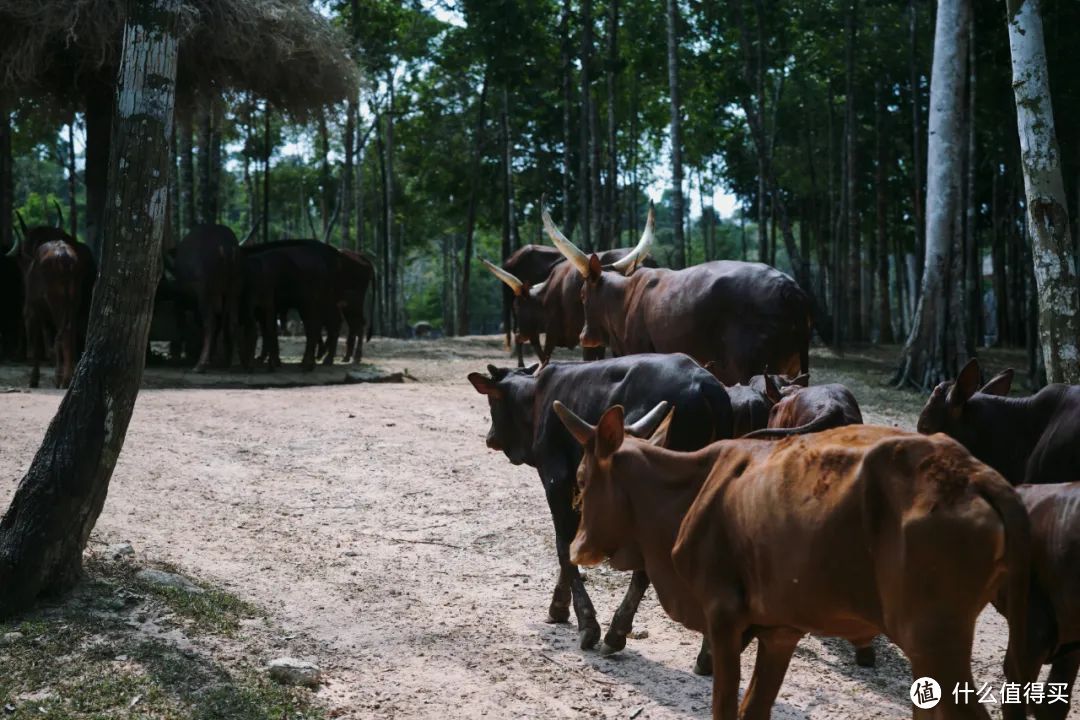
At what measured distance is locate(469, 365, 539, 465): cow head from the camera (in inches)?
286

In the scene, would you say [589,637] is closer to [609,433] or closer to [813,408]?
[813,408]

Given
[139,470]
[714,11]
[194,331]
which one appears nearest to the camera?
[139,470]

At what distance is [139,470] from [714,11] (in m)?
20.6

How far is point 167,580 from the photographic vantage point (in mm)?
6680

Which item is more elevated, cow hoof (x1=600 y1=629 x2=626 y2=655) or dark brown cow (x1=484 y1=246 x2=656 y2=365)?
dark brown cow (x1=484 y1=246 x2=656 y2=365)

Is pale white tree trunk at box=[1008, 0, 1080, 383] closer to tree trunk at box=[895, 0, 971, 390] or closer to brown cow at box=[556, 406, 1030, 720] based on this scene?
brown cow at box=[556, 406, 1030, 720]

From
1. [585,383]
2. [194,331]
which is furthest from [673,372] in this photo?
[194,331]

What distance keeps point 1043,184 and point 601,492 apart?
6256 mm

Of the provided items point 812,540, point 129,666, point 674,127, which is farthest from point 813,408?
point 674,127

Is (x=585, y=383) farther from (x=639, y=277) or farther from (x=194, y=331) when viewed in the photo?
(x=194, y=331)

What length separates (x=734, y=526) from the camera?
444 centimetres

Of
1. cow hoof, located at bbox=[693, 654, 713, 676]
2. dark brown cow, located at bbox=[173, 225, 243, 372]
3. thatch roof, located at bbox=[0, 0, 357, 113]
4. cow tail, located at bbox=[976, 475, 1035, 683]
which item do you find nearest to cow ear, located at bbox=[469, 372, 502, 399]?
cow hoof, located at bbox=[693, 654, 713, 676]

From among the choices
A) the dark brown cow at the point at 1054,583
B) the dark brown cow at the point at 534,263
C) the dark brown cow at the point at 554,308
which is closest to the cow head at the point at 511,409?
the dark brown cow at the point at 1054,583

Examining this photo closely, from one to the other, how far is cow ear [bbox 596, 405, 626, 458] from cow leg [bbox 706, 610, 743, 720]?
0.84m
